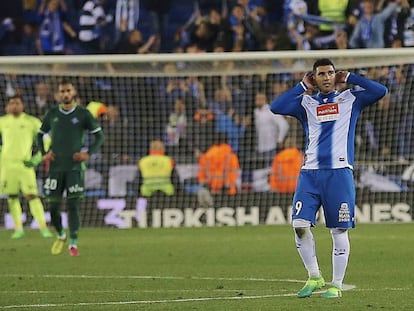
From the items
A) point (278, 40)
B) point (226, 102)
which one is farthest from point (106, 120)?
point (278, 40)

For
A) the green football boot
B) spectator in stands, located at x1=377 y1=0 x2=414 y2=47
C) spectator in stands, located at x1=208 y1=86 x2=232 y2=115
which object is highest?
spectator in stands, located at x1=377 y1=0 x2=414 y2=47

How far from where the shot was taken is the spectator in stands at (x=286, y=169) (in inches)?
904

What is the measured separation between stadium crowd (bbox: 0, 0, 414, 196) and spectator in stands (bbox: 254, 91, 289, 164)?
24 mm

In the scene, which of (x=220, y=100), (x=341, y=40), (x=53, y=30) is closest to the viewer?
(x=220, y=100)

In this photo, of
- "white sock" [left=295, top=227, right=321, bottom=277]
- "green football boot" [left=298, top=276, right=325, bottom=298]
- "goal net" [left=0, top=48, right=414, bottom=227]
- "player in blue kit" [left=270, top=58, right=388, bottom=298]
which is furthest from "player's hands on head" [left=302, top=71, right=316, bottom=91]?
"goal net" [left=0, top=48, right=414, bottom=227]

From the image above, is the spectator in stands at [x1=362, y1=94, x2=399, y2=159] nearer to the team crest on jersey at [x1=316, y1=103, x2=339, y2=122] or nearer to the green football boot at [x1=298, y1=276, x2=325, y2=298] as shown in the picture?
the team crest on jersey at [x1=316, y1=103, x2=339, y2=122]

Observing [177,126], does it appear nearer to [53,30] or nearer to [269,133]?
[269,133]

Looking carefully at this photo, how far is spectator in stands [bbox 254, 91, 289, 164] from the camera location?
23.3 m

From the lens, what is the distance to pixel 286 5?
2714cm

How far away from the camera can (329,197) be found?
442 inches

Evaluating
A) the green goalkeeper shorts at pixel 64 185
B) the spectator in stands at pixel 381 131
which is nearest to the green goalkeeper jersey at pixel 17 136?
the green goalkeeper shorts at pixel 64 185

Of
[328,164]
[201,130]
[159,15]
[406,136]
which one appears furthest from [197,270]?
[159,15]

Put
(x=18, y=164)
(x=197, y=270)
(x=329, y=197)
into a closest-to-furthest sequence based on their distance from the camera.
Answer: (x=329, y=197), (x=197, y=270), (x=18, y=164)

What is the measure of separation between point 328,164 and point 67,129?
23.4ft
